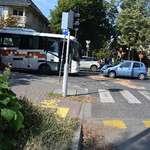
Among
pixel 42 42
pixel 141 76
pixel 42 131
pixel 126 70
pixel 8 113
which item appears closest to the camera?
pixel 8 113

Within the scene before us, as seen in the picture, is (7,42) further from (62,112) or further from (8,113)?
(8,113)

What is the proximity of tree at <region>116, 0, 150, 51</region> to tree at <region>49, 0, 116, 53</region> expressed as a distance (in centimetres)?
292

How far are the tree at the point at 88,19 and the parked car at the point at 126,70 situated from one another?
15725mm

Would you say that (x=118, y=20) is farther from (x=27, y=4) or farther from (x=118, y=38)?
(x=27, y=4)

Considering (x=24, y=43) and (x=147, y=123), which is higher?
(x=24, y=43)

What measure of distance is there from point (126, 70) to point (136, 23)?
19.9m

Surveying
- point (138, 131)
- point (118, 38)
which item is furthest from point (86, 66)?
point (138, 131)

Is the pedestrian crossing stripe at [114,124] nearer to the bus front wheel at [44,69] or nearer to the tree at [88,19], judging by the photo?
the bus front wheel at [44,69]

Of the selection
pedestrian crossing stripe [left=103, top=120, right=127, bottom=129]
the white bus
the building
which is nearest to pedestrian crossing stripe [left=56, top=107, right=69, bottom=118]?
pedestrian crossing stripe [left=103, top=120, right=127, bottom=129]

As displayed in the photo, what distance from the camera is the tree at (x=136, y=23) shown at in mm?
33719

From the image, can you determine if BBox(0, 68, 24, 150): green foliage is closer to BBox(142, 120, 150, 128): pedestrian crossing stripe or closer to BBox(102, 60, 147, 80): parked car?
BBox(142, 120, 150, 128): pedestrian crossing stripe

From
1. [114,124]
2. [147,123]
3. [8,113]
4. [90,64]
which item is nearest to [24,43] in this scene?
[90,64]

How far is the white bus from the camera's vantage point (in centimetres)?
1588

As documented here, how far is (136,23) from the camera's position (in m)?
34.4
